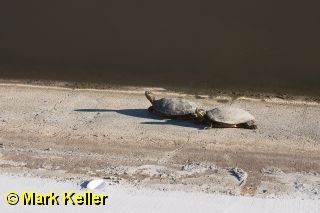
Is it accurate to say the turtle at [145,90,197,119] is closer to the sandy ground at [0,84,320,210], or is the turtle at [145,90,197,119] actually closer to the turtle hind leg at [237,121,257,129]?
the sandy ground at [0,84,320,210]

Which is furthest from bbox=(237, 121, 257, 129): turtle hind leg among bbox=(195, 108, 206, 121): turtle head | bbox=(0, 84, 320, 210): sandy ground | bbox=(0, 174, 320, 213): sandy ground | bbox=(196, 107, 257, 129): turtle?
bbox=(0, 174, 320, 213): sandy ground

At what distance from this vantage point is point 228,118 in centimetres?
1182

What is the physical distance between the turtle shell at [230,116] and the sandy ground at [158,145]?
242 mm

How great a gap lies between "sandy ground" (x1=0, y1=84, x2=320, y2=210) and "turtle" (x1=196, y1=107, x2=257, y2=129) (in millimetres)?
154

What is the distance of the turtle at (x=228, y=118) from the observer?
465 inches

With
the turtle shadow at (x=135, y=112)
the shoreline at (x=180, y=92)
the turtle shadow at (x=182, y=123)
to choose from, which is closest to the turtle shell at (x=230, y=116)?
the turtle shadow at (x=182, y=123)

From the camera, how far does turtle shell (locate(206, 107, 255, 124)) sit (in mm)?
11812

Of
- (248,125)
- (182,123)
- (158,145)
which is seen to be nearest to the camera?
(158,145)

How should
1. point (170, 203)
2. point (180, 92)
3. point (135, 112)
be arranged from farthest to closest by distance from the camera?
point (180, 92), point (135, 112), point (170, 203)

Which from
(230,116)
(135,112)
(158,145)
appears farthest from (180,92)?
(158,145)

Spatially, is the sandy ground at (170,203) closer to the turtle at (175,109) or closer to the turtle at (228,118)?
the turtle at (228,118)

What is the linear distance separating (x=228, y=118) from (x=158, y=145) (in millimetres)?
1562

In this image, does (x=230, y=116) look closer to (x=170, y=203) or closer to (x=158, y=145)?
(x=158, y=145)

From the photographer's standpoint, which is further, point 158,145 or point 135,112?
point 135,112
